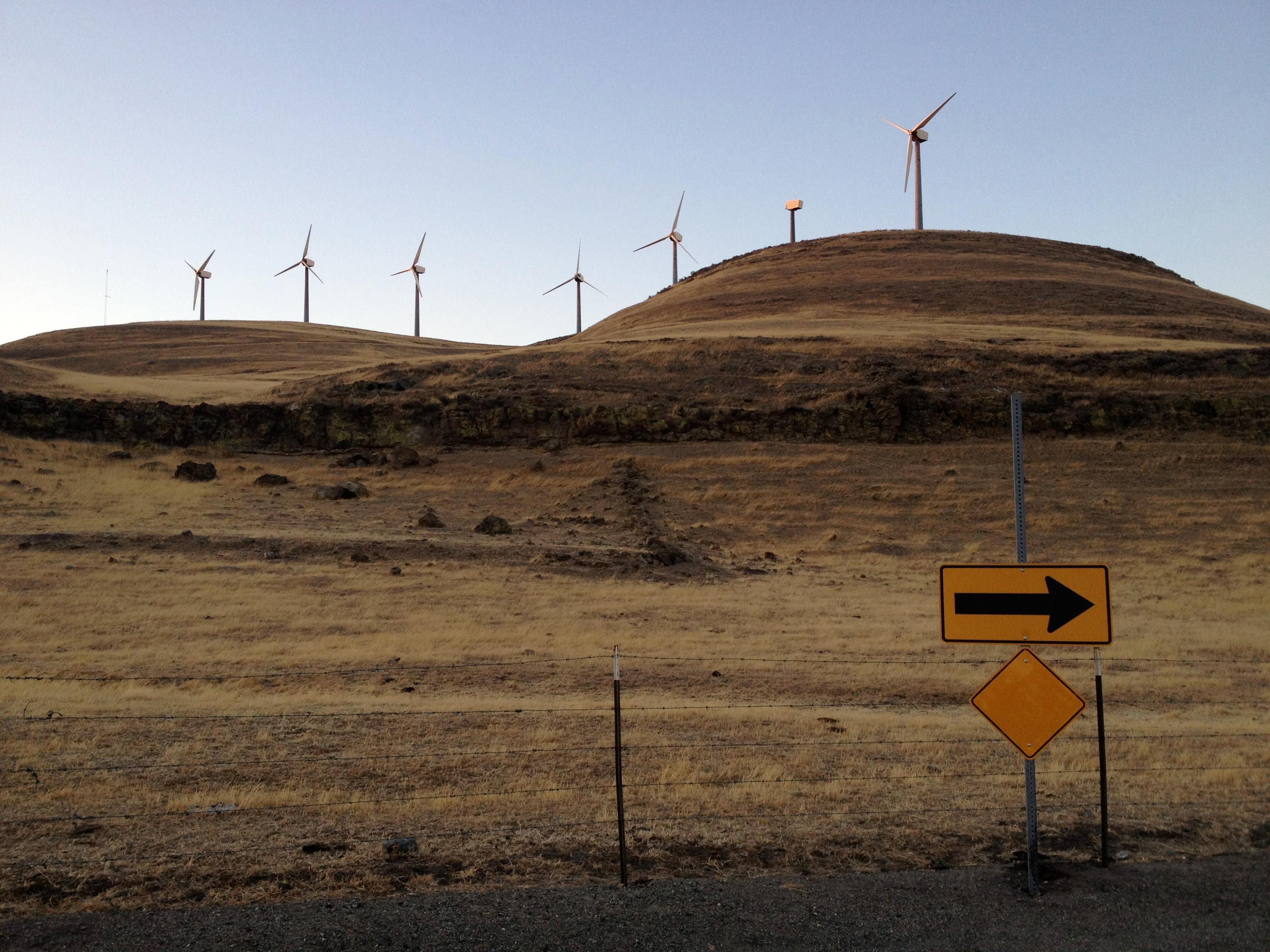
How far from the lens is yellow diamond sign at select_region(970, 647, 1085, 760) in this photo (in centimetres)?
655

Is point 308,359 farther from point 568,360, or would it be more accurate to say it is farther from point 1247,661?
point 1247,661

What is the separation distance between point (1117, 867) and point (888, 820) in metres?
1.78

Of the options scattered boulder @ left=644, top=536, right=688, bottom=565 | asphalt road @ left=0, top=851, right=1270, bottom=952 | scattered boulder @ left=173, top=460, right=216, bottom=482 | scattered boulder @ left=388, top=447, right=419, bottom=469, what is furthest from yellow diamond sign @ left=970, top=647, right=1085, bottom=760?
scattered boulder @ left=173, top=460, right=216, bottom=482

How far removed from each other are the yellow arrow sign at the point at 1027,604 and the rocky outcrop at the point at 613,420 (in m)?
35.1

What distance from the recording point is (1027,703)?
21.9ft

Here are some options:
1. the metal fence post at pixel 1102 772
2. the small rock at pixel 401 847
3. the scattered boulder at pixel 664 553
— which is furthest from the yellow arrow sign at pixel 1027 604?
the scattered boulder at pixel 664 553

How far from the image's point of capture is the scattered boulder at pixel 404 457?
132 feet

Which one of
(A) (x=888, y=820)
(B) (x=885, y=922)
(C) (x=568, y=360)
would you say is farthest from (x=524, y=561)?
(C) (x=568, y=360)

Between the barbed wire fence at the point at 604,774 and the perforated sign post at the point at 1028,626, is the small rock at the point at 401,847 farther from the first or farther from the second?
the perforated sign post at the point at 1028,626

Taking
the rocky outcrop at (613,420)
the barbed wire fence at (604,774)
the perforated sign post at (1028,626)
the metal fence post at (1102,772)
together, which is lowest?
the barbed wire fence at (604,774)

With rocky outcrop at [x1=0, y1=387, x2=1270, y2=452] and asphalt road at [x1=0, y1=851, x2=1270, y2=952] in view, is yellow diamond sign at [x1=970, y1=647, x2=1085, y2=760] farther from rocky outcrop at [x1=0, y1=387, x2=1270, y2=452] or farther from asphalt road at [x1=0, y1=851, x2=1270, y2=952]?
rocky outcrop at [x1=0, y1=387, x2=1270, y2=452]

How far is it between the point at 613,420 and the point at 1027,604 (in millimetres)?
36556

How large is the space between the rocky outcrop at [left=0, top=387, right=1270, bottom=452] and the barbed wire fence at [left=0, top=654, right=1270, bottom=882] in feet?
94.2

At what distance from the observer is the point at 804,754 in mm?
10352
